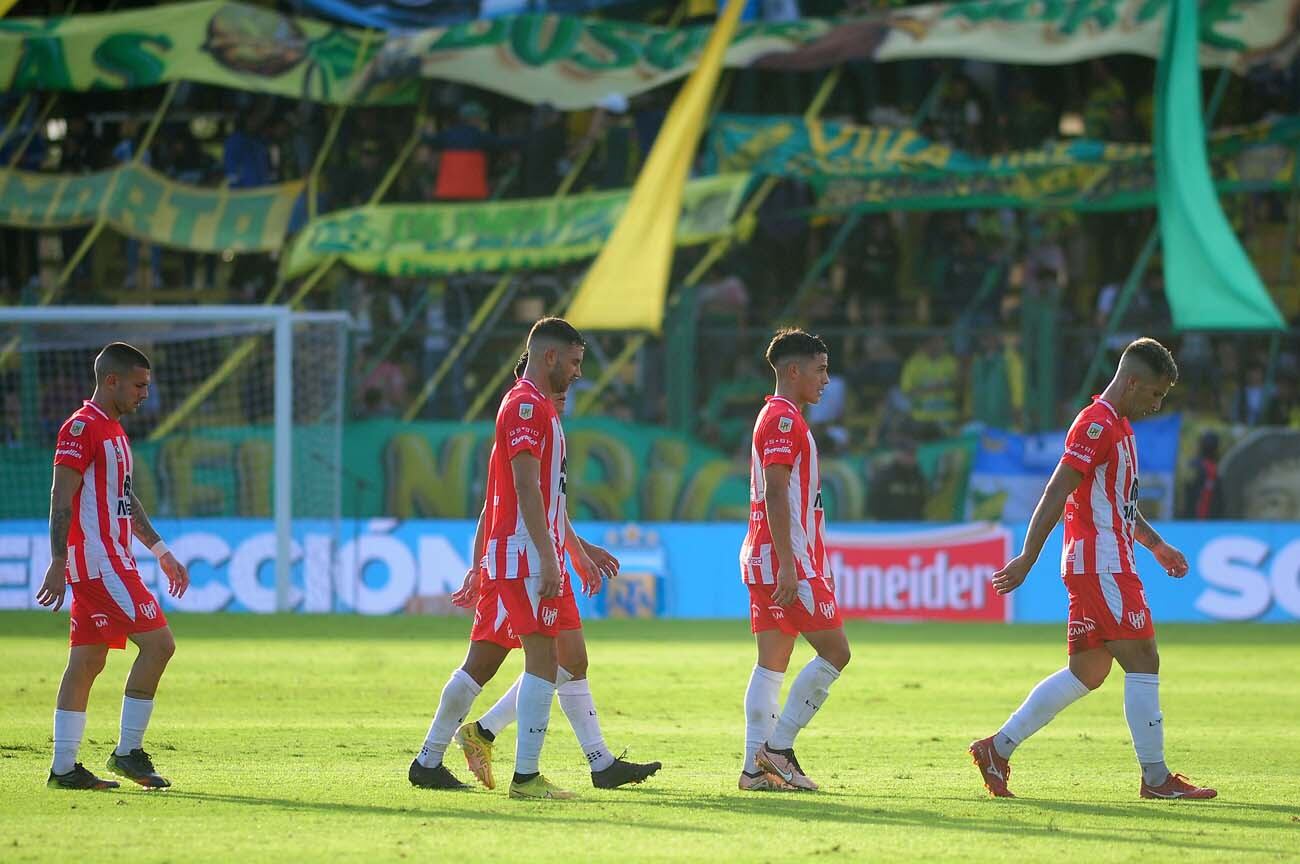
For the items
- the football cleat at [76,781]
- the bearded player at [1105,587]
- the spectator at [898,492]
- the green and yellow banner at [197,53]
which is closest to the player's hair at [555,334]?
the bearded player at [1105,587]

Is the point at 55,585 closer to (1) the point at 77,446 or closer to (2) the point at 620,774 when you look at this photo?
(1) the point at 77,446

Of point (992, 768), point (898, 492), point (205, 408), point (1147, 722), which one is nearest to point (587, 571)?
point (992, 768)

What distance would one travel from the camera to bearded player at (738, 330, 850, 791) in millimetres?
8500

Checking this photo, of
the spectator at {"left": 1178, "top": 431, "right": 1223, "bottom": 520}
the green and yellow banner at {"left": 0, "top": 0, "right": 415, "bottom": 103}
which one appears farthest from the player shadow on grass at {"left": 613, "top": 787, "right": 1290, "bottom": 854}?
the green and yellow banner at {"left": 0, "top": 0, "right": 415, "bottom": 103}

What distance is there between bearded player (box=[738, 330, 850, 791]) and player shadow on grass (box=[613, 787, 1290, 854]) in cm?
26

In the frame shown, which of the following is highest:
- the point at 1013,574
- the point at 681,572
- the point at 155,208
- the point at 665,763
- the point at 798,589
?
the point at 155,208

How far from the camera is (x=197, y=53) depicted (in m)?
25.5

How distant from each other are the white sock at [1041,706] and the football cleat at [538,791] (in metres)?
1.93

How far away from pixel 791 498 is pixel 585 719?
1357mm

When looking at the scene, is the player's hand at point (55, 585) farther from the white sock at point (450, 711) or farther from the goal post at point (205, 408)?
the goal post at point (205, 408)

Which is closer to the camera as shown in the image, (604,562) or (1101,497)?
(1101,497)

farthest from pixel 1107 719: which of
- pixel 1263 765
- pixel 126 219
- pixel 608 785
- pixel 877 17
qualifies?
pixel 126 219

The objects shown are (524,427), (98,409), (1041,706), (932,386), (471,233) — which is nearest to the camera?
(524,427)

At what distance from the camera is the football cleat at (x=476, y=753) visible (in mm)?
8484
